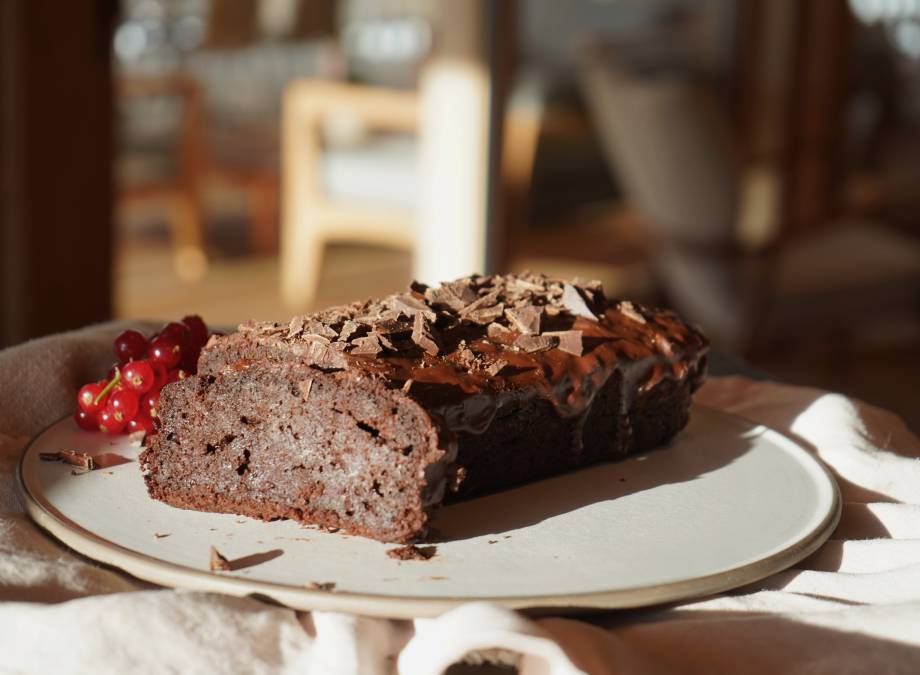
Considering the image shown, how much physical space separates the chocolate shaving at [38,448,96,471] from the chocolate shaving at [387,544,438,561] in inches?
15.3

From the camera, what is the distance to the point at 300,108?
4801 mm

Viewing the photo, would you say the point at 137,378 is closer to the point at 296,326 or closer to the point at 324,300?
the point at 296,326

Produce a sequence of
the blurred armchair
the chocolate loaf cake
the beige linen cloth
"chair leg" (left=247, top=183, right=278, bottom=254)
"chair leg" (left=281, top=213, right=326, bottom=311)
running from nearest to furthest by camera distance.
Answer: the beige linen cloth < the chocolate loaf cake < the blurred armchair < "chair leg" (left=247, top=183, right=278, bottom=254) < "chair leg" (left=281, top=213, right=326, bottom=311)

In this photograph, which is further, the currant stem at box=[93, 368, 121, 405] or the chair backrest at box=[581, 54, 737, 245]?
the chair backrest at box=[581, 54, 737, 245]

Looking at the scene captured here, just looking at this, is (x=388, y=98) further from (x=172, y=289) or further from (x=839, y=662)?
(x=839, y=662)

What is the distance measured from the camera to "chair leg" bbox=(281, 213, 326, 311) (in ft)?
17.1

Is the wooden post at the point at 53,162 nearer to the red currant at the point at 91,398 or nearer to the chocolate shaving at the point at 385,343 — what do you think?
the red currant at the point at 91,398

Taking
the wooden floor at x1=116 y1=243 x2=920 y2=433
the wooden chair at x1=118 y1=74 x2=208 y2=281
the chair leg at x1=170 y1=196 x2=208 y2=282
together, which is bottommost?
the wooden floor at x1=116 y1=243 x2=920 y2=433

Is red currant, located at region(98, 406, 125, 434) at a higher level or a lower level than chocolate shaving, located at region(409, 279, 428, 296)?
lower

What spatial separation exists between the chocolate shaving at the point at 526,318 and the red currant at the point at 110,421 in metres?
0.49

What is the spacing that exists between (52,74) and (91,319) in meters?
0.75

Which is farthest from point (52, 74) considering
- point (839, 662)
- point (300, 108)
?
point (839, 662)

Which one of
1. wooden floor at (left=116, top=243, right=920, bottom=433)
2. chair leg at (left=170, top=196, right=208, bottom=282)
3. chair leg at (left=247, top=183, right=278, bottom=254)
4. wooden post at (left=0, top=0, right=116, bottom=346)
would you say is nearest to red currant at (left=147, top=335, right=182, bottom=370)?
wooden post at (left=0, top=0, right=116, bottom=346)

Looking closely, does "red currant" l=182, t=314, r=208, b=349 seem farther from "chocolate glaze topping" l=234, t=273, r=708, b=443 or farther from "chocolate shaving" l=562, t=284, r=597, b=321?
"chocolate shaving" l=562, t=284, r=597, b=321
